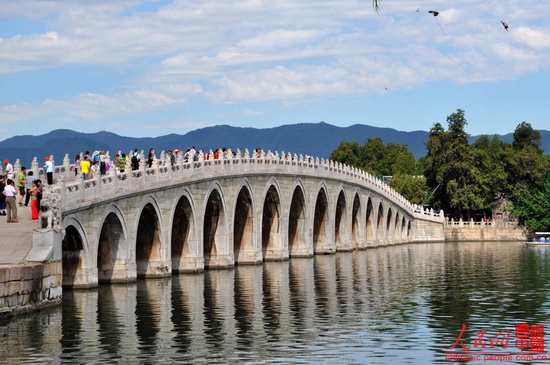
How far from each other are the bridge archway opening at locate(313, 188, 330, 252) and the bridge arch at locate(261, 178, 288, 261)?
31.8ft

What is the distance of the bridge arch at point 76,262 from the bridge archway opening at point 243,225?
18735 mm

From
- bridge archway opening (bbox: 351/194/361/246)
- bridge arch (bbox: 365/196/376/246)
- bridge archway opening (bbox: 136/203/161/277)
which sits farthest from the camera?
bridge arch (bbox: 365/196/376/246)

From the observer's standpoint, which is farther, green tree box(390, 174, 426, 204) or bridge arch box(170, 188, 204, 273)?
green tree box(390, 174, 426, 204)

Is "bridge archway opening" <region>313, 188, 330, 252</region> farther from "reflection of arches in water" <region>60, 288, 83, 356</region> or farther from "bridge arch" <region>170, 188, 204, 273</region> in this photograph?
"reflection of arches in water" <region>60, 288, 83, 356</region>

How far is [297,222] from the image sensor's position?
2603 inches

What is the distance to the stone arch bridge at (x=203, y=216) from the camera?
38.0 metres

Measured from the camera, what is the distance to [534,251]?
7638 cm

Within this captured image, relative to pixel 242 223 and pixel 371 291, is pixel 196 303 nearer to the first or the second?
pixel 371 291

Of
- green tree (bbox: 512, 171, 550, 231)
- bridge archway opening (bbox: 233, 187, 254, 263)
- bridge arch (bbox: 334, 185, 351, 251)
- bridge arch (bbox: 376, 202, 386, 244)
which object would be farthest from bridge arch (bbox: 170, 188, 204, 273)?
green tree (bbox: 512, 171, 550, 231)

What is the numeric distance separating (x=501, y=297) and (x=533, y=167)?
222ft

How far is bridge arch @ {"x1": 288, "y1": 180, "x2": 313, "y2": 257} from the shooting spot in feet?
214

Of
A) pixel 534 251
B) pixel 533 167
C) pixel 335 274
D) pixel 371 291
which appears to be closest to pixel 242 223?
pixel 335 274

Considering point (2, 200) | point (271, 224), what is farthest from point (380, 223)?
point (2, 200)

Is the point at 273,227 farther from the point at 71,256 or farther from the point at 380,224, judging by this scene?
the point at 380,224
